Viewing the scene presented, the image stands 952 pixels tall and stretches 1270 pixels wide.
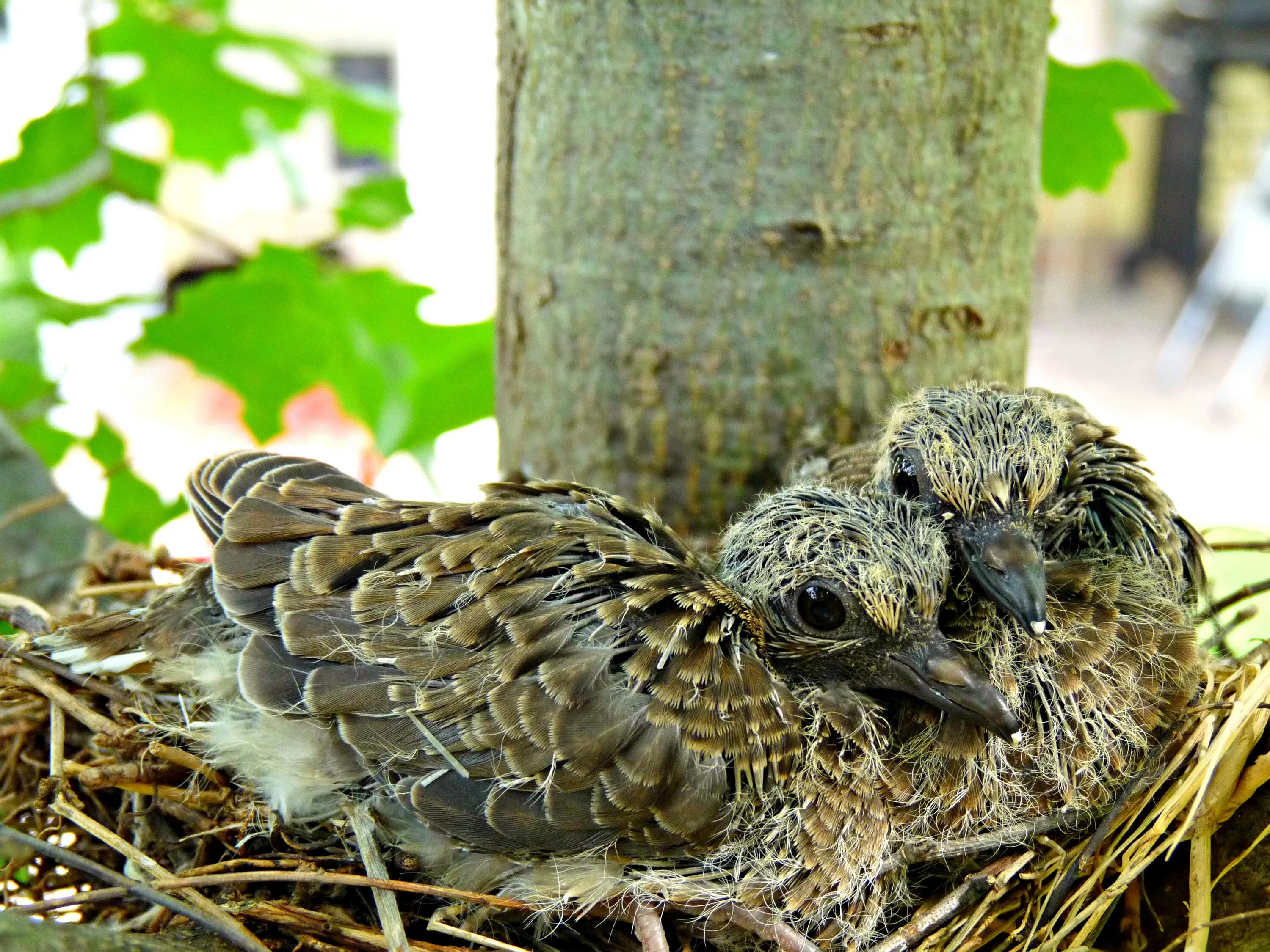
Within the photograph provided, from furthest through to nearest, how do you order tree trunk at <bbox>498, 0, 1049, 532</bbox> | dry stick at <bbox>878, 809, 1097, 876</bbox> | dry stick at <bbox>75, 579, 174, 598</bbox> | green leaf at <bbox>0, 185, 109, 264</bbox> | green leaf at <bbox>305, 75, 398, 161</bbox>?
1. green leaf at <bbox>305, 75, 398, 161</bbox>
2. green leaf at <bbox>0, 185, 109, 264</bbox>
3. dry stick at <bbox>75, 579, 174, 598</bbox>
4. tree trunk at <bbox>498, 0, 1049, 532</bbox>
5. dry stick at <bbox>878, 809, 1097, 876</bbox>

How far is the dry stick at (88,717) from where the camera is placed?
1.29 metres

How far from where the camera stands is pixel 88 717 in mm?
1359

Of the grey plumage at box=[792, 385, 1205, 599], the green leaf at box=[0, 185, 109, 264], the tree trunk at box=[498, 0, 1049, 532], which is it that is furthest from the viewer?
the green leaf at box=[0, 185, 109, 264]

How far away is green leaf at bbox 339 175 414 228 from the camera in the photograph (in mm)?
2215

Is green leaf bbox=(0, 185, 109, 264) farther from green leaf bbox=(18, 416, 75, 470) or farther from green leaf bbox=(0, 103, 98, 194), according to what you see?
green leaf bbox=(18, 416, 75, 470)

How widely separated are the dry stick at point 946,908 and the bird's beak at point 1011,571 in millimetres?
262

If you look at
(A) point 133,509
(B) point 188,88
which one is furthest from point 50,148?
(A) point 133,509

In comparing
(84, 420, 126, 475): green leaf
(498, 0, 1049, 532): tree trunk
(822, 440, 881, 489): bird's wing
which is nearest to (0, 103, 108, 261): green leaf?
(84, 420, 126, 475): green leaf

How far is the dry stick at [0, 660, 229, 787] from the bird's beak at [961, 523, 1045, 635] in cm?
91

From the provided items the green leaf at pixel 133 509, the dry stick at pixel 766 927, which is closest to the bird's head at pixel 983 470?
the dry stick at pixel 766 927

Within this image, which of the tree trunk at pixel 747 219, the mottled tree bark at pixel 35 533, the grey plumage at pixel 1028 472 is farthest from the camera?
the mottled tree bark at pixel 35 533

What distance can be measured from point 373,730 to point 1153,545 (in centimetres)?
98

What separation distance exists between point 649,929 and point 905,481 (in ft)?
1.99

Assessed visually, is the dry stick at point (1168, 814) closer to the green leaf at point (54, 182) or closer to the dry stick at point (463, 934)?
the dry stick at point (463, 934)
